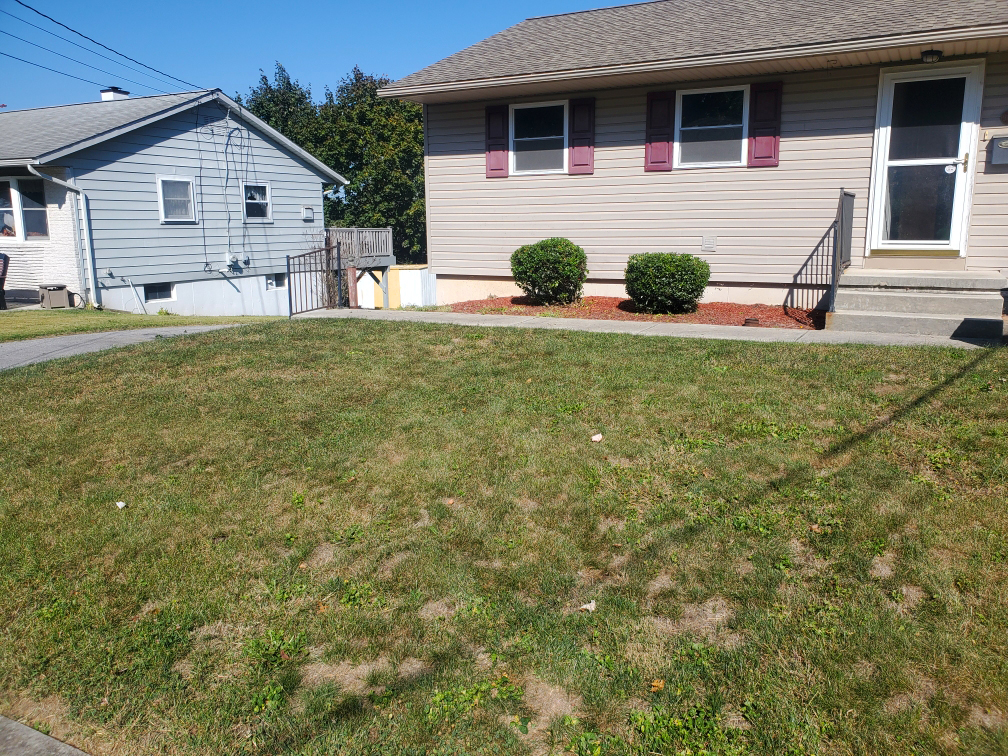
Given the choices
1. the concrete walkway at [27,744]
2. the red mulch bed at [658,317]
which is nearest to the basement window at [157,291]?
the red mulch bed at [658,317]

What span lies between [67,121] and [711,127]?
1535 cm

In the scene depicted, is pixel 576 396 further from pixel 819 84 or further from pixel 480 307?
pixel 819 84

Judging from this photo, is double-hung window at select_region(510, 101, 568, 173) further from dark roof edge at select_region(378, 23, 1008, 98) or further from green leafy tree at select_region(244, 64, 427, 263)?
green leafy tree at select_region(244, 64, 427, 263)

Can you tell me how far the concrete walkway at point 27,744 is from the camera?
2.83 m

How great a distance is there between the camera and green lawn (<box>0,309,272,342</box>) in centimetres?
1073

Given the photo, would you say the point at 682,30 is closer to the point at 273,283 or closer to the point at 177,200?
the point at 177,200

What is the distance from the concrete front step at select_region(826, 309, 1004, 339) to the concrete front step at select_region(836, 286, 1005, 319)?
138mm

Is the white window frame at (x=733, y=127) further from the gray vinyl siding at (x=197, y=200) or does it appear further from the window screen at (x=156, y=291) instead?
the window screen at (x=156, y=291)

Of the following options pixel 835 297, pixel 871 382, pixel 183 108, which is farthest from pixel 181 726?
pixel 183 108

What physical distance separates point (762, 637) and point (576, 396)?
3062 mm

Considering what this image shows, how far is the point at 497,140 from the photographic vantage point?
1333 cm

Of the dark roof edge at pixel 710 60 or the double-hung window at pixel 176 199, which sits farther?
the double-hung window at pixel 176 199

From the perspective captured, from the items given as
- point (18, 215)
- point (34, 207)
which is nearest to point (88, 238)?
point (34, 207)

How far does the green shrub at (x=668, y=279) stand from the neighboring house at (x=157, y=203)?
39.7 ft
